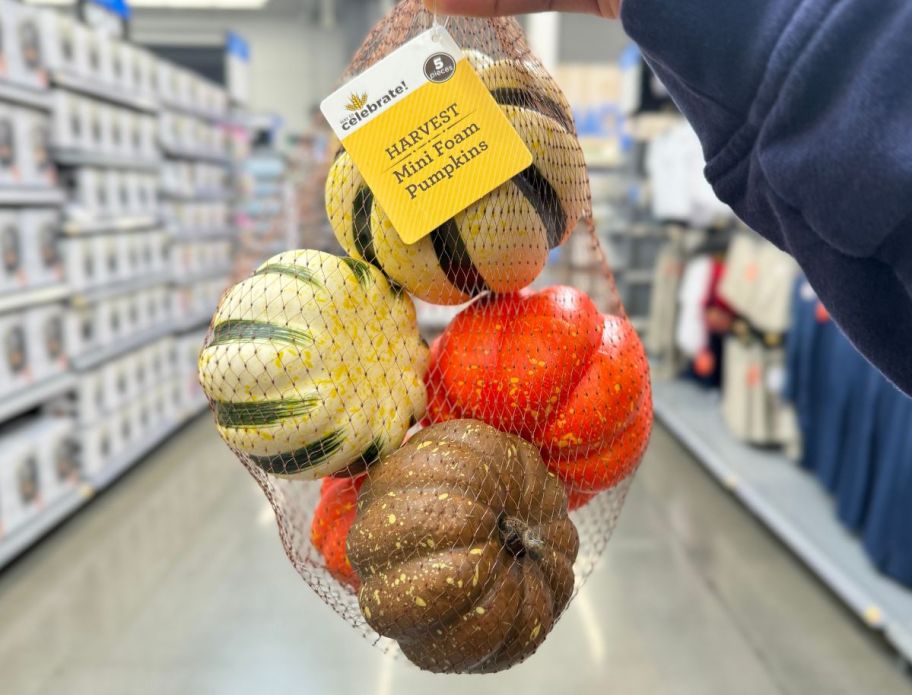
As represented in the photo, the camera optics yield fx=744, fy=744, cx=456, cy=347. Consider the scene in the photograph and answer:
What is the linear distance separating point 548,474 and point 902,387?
35cm

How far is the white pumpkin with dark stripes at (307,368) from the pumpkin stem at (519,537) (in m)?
0.16

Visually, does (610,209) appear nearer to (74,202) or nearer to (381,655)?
(74,202)

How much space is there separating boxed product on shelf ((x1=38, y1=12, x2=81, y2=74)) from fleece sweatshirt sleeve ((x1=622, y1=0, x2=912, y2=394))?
11.5 feet

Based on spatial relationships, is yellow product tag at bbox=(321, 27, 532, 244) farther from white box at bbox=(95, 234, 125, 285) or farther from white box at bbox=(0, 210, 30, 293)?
white box at bbox=(95, 234, 125, 285)

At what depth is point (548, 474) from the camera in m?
0.81

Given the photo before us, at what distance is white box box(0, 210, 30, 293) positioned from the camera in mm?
3045

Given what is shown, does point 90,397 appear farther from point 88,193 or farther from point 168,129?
point 168,129

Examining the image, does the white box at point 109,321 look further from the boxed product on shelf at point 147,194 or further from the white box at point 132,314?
the boxed product on shelf at point 147,194

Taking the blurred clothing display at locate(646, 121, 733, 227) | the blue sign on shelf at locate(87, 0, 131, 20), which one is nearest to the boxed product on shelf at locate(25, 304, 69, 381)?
the blue sign on shelf at locate(87, 0, 131, 20)

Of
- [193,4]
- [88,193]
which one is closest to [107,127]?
[88,193]

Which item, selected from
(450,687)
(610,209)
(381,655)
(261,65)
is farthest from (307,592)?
(261,65)

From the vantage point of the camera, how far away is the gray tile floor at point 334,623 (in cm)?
247

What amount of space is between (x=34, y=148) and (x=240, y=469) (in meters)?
2.02

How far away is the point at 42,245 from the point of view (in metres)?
3.38
